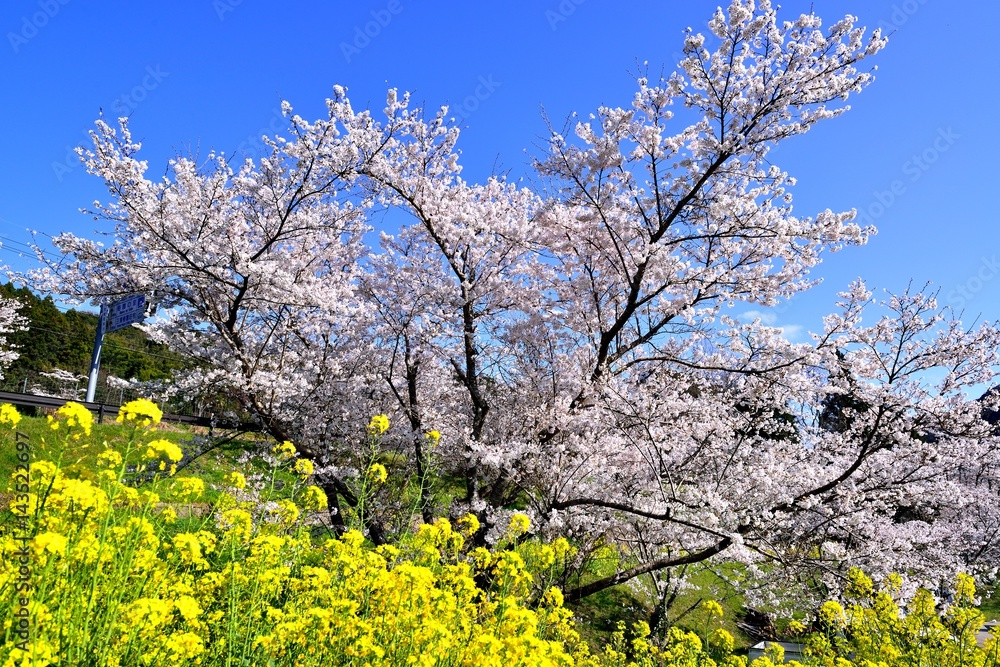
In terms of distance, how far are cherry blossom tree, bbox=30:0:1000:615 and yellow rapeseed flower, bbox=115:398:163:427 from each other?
146 inches

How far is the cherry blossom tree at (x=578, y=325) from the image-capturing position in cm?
645

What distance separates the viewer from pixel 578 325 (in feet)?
24.7

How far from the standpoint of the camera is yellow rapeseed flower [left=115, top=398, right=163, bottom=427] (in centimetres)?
245

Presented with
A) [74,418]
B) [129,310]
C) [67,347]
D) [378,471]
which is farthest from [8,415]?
[67,347]

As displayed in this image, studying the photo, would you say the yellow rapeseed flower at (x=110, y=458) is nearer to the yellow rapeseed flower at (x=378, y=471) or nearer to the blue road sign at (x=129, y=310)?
the yellow rapeseed flower at (x=378, y=471)

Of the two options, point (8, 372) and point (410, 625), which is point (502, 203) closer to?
point (410, 625)

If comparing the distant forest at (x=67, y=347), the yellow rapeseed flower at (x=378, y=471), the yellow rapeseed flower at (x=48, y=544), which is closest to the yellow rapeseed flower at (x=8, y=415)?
the yellow rapeseed flower at (x=48, y=544)

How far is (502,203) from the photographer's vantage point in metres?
8.18

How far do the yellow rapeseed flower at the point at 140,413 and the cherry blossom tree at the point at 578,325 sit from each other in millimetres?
3708

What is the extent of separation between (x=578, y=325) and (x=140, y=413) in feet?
18.7

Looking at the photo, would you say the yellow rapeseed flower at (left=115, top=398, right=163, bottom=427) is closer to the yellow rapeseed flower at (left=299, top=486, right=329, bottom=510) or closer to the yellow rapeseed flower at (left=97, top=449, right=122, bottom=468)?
the yellow rapeseed flower at (left=97, top=449, right=122, bottom=468)

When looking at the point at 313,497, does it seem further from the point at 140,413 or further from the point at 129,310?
the point at 129,310

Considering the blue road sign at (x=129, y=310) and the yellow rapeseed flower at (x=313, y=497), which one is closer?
the yellow rapeseed flower at (x=313, y=497)

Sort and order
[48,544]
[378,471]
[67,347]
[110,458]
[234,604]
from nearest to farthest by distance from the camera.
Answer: [48,544] → [234,604] → [110,458] → [378,471] → [67,347]
